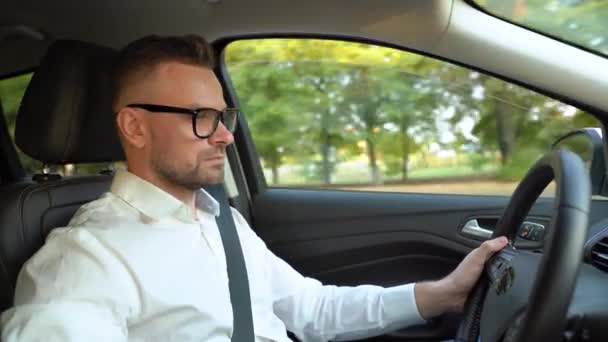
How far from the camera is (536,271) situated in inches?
48.4

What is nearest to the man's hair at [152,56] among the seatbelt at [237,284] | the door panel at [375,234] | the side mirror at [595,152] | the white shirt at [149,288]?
the white shirt at [149,288]

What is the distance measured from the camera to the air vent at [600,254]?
1704mm

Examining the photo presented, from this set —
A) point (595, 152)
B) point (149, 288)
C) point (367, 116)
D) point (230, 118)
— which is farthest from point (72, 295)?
point (367, 116)

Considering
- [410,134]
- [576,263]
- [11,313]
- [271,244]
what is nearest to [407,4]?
[410,134]

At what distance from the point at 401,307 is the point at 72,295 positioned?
876 mm

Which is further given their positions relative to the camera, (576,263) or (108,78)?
(108,78)

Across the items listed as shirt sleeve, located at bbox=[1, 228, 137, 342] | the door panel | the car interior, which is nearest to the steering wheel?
the car interior

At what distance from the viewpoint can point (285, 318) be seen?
2.09 m

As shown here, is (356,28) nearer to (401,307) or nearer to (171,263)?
(401,307)

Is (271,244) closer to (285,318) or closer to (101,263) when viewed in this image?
(285,318)

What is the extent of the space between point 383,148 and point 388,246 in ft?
1.36

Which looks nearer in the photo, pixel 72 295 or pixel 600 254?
pixel 72 295

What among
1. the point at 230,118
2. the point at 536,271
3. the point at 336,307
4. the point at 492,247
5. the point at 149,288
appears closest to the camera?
the point at 536,271

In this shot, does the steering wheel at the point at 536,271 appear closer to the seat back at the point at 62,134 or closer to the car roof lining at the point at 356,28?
the car roof lining at the point at 356,28
